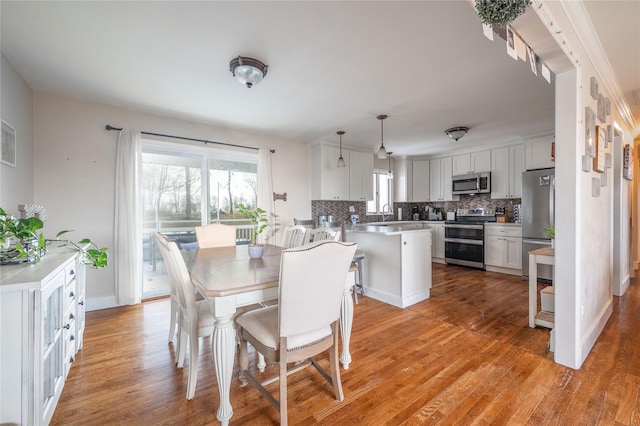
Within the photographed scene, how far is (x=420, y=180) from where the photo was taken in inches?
246

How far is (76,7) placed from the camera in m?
1.68

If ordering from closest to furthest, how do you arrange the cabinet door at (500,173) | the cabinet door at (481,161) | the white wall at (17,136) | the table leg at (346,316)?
the table leg at (346,316)
the white wall at (17,136)
the cabinet door at (500,173)
the cabinet door at (481,161)

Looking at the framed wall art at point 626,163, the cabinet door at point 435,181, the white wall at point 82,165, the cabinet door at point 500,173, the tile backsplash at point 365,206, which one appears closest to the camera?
the white wall at point 82,165

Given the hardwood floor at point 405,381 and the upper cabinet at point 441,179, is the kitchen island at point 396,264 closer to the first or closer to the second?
the hardwood floor at point 405,381

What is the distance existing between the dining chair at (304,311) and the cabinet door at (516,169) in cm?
470

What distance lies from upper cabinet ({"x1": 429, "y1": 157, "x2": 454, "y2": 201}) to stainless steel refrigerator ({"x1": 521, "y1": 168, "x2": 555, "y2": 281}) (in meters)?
1.52

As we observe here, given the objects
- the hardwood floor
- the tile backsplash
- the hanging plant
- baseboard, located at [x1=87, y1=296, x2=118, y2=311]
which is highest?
the hanging plant

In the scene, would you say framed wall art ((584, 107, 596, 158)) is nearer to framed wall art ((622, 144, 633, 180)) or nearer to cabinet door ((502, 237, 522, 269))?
framed wall art ((622, 144, 633, 180))

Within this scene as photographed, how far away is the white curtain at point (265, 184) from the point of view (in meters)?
4.29

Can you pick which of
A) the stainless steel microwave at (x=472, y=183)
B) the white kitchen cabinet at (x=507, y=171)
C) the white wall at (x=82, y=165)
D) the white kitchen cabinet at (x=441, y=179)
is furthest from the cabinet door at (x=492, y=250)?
the white wall at (x=82, y=165)

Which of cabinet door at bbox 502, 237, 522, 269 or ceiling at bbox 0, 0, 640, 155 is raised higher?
ceiling at bbox 0, 0, 640, 155

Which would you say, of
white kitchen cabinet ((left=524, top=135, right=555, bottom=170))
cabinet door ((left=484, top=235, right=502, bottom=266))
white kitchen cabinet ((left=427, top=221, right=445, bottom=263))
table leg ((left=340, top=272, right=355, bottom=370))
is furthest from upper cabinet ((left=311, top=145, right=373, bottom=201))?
table leg ((left=340, top=272, right=355, bottom=370))

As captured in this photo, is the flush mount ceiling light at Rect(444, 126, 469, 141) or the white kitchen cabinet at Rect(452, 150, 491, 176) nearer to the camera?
the flush mount ceiling light at Rect(444, 126, 469, 141)

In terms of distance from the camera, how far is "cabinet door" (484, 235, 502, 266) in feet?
15.7
